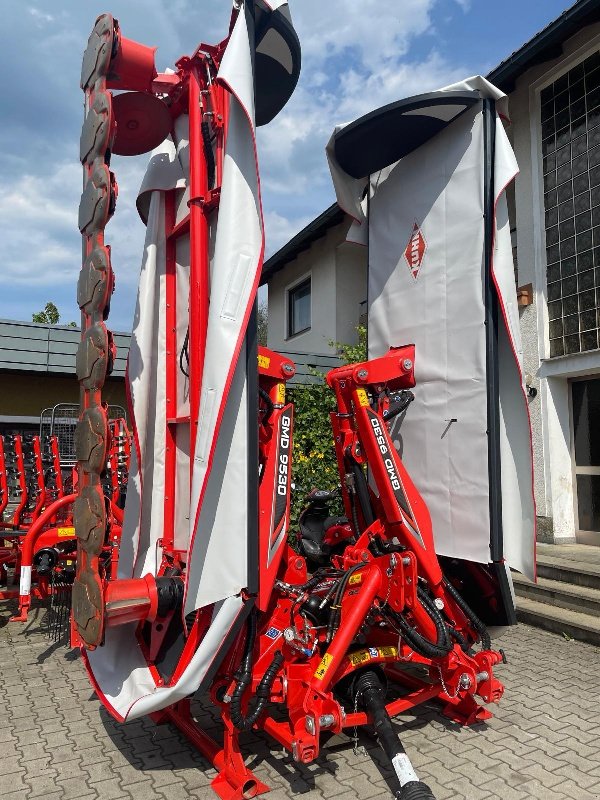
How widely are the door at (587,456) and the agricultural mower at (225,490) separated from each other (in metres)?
4.31

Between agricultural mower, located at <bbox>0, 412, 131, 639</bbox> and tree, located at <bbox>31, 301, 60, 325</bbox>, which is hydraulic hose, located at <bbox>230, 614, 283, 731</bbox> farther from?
tree, located at <bbox>31, 301, 60, 325</bbox>

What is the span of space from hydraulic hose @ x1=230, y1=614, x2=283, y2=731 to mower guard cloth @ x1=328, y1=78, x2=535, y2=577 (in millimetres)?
1456

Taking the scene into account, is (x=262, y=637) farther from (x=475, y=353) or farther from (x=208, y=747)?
(x=475, y=353)

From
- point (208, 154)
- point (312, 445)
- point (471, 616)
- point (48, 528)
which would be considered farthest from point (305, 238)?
point (471, 616)

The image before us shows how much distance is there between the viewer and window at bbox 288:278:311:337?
45.9 ft

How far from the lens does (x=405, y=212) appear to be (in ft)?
14.0

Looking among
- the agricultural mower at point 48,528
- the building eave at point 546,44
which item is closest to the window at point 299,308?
the building eave at point 546,44

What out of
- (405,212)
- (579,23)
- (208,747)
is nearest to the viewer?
(208,747)

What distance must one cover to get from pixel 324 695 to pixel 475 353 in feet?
6.95

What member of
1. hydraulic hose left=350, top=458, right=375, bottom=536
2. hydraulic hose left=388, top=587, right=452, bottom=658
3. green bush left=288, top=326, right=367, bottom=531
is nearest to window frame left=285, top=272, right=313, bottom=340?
green bush left=288, top=326, right=367, bottom=531

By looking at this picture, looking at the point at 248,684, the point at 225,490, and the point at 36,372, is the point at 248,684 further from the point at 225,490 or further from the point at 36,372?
the point at 36,372

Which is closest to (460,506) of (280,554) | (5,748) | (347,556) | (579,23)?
(347,556)

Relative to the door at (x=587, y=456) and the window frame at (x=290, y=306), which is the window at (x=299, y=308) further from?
the door at (x=587, y=456)

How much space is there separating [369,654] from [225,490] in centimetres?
132
